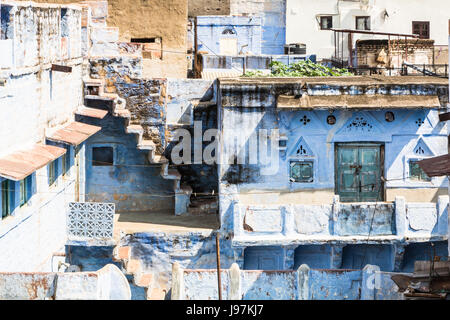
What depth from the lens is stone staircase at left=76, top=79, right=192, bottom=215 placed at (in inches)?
864

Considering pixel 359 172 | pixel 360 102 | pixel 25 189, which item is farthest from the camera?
pixel 359 172

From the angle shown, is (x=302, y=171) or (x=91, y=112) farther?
(x=91, y=112)

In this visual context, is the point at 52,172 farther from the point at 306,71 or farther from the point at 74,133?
the point at 306,71

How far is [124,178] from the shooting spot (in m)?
22.8

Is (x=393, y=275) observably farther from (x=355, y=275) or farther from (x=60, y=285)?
(x=60, y=285)

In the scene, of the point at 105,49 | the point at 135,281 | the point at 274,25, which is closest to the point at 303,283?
the point at 135,281

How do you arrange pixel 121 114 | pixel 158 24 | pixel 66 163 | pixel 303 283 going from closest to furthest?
pixel 303 283 → pixel 66 163 → pixel 121 114 → pixel 158 24

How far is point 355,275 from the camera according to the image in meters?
17.6

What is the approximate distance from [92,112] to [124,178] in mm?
→ 2156

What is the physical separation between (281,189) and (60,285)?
654cm

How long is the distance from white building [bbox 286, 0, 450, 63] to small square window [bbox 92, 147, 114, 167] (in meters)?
19.4

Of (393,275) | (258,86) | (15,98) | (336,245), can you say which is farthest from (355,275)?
(15,98)

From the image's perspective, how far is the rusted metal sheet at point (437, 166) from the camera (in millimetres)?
15711

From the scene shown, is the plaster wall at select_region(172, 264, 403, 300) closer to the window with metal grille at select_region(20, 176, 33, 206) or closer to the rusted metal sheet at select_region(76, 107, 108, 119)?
the window with metal grille at select_region(20, 176, 33, 206)
